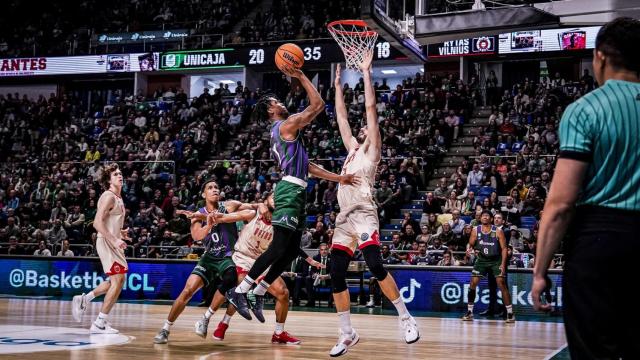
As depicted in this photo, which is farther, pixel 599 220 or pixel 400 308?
pixel 400 308

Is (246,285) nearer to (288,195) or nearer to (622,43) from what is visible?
(288,195)

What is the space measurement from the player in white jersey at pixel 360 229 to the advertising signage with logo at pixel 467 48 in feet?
65.3

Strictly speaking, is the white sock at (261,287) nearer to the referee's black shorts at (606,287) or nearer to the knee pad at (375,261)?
the knee pad at (375,261)

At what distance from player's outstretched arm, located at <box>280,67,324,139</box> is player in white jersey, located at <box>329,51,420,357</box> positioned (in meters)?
0.53

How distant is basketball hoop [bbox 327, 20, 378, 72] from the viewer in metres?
10.2

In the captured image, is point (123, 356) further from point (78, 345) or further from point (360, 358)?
point (360, 358)

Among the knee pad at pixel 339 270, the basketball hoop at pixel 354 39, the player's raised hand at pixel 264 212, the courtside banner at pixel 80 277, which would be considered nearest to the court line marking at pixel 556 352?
the knee pad at pixel 339 270

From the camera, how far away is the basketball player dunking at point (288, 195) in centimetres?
768

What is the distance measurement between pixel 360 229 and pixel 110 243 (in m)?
3.75

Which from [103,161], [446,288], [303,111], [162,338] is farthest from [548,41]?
[162,338]

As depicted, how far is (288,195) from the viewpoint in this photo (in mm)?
7824

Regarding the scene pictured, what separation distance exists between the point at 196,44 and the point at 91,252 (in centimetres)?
1309

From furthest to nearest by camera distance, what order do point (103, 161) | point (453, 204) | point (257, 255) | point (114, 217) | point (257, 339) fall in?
point (103, 161), point (453, 204), point (114, 217), point (257, 255), point (257, 339)

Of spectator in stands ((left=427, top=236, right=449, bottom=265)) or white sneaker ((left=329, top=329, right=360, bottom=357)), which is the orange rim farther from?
spectator in stands ((left=427, top=236, right=449, bottom=265))
